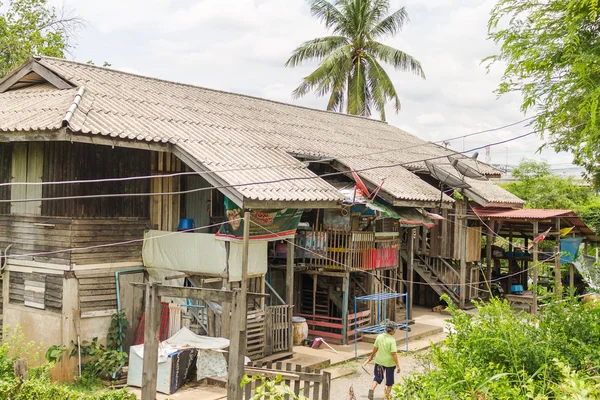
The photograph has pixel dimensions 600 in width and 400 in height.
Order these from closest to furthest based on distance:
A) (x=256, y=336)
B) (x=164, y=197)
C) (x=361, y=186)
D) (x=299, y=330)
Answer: (x=164, y=197) < (x=256, y=336) < (x=361, y=186) < (x=299, y=330)

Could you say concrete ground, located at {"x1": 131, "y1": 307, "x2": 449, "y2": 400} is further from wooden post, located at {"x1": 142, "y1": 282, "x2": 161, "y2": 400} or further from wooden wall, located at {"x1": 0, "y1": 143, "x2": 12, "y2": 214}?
wooden wall, located at {"x1": 0, "y1": 143, "x2": 12, "y2": 214}

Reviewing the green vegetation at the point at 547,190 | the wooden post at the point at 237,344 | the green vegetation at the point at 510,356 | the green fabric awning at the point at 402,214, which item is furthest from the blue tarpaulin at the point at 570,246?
the wooden post at the point at 237,344

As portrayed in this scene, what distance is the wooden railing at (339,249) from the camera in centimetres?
1527

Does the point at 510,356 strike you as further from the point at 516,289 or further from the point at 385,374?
the point at 516,289

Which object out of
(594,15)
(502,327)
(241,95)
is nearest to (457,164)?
(241,95)

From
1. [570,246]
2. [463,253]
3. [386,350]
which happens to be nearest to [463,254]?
[463,253]

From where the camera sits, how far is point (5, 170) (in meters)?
12.6

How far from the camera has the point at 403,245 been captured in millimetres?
20547

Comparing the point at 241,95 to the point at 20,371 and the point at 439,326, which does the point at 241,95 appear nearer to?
the point at 439,326

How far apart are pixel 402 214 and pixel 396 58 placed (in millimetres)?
16524

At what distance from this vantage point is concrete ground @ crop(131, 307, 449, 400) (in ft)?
36.8

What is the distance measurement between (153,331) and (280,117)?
36.8 feet

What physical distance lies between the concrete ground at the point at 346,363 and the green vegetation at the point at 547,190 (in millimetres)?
16179

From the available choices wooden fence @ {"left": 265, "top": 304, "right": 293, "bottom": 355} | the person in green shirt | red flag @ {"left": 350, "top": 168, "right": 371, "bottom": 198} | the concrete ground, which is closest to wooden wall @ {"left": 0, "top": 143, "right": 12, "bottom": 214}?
the concrete ground
